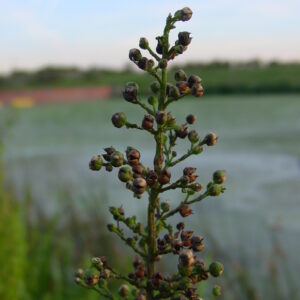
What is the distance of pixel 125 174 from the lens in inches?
39.9

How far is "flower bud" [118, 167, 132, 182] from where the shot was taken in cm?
101

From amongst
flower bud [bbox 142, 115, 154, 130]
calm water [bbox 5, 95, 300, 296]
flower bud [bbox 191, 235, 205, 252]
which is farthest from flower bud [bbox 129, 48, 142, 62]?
calm water [bbox 5, 95, 300, 296]

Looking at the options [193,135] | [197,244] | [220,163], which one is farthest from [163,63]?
[220,163]

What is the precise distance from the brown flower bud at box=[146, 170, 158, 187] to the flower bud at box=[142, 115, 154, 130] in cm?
8

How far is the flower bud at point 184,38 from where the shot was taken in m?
1.02

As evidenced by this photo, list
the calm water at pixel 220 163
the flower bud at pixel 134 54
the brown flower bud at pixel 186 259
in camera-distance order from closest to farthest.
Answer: the brown flower bud at pixel 186 259 < the flower bud at pixel 134 54 < the calm water at pixel 220 163

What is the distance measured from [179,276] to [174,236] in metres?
0.10

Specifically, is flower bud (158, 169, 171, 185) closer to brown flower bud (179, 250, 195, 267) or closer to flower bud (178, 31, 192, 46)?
brown flower bud (179, 250, 195, 267)

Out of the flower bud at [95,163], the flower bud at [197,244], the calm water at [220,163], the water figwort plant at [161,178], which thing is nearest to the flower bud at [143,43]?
the water figwort plant at [161,178]

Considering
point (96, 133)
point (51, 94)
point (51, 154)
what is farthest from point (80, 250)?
point (51, 94)

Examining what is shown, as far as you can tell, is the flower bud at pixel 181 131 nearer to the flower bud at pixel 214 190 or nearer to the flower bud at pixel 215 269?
the flower bud at pixel 214 190

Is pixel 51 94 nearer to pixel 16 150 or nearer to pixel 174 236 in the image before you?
pixel 16 150

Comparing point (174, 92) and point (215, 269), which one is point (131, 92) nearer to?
point (174, 92)

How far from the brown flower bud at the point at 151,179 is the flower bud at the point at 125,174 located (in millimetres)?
49
